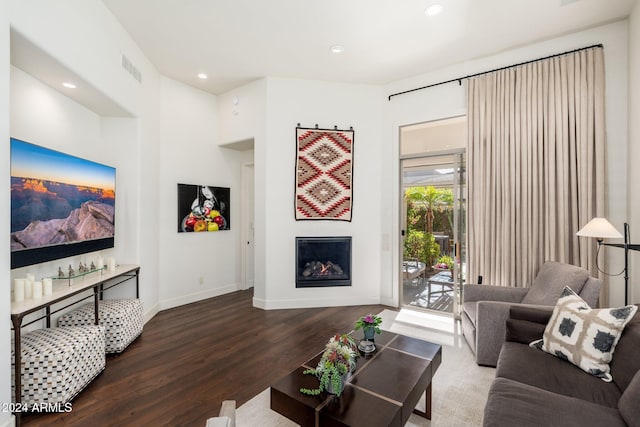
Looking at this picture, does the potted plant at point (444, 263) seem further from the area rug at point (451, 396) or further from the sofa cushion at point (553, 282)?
the sofa cushion at point (553, 282)

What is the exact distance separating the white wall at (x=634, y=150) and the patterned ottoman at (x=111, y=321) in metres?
4.87

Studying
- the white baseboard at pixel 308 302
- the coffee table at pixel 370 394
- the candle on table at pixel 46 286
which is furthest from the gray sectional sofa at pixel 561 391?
the candle on table at pixel 46 286

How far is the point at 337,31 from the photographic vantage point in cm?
340

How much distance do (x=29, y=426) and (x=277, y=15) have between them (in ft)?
12.6

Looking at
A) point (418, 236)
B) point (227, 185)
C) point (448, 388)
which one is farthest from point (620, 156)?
point (227, 185)

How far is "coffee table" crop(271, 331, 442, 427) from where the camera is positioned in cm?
152

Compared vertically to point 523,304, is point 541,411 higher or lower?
lower

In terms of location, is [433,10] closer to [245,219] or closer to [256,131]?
[256,131]

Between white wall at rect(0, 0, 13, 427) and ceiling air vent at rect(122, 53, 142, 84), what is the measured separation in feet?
4.94

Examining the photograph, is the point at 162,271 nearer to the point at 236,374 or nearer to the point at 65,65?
the point at 236,374

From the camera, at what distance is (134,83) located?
3.60 meters

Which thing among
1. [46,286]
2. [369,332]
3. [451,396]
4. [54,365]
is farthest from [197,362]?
[451,396]

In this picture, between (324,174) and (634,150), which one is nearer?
(634,150)

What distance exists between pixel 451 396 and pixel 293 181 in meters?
3.20
